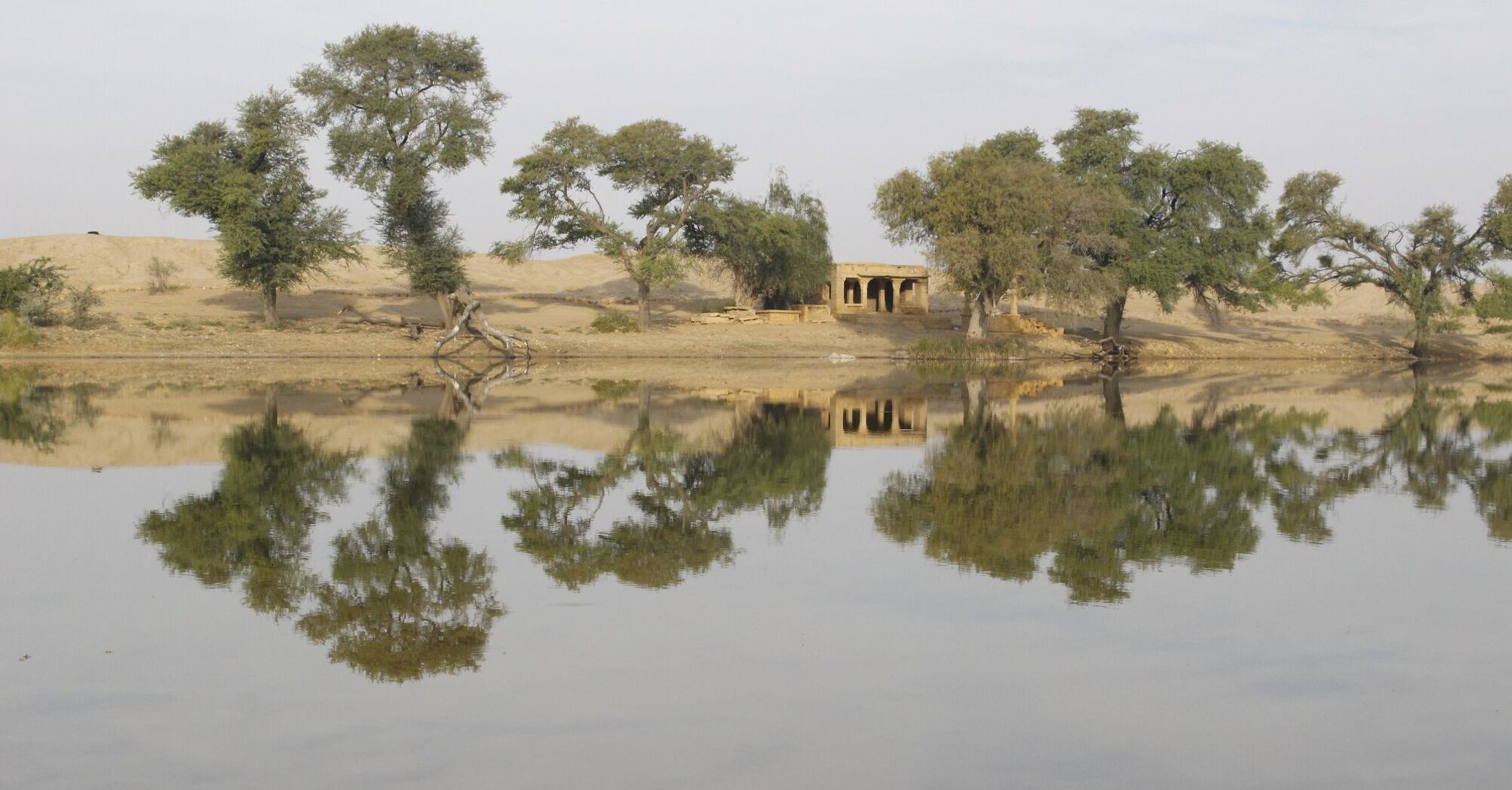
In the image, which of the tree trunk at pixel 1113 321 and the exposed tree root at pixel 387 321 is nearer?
the exposed tree root at pixel 387 321

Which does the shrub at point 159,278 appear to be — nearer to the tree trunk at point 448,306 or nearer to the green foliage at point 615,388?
the tree trunk at point 448,306

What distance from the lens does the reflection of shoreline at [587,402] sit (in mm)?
21938

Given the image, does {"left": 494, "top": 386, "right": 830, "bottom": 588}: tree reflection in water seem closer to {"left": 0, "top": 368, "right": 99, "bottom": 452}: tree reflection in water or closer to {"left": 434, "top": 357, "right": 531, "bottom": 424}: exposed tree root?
{"left": 434, "top": 357, "right": 531, "bottom": 424}: exposed tree root

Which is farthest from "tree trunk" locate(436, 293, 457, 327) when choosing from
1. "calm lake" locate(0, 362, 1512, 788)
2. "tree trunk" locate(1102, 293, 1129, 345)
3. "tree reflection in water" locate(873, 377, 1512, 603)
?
"calm lake" locate(0, 362, 1512, 788)

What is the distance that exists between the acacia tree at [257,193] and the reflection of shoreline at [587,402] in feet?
33.0

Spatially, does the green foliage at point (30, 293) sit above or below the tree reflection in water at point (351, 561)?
above

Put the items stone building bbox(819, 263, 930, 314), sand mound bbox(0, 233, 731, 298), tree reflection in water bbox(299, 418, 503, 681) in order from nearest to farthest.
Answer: tree reflection in water bbox(299, 418, 503, 681) < stone building bbox(819, 263, 930, 314) < sand mound bbox(0, 233, 731, 298)

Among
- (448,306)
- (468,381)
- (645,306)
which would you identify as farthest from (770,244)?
(468,381)

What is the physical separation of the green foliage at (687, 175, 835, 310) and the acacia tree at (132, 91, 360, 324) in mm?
15034

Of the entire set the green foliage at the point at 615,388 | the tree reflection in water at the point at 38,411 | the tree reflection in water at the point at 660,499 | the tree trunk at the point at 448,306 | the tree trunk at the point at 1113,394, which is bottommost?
the tree trunk at the point at 1113,394

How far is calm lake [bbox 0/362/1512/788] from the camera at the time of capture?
24.3 feet

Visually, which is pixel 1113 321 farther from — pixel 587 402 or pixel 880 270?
pixel 587 402

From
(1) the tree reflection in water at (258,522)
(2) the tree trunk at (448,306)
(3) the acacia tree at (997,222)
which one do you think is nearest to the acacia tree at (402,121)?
(2) the tree trunk at (448,306)

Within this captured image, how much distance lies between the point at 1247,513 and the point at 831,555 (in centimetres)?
555
